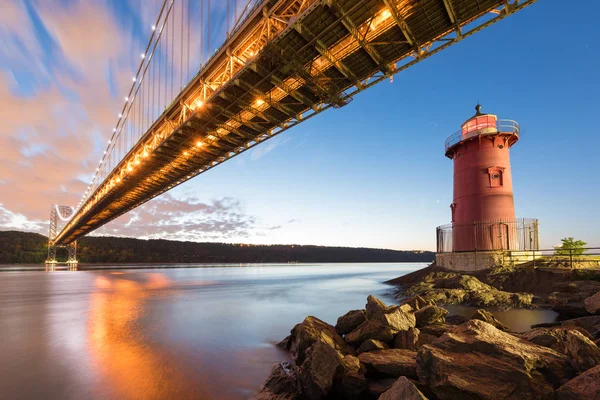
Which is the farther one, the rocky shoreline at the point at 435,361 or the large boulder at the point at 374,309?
the large boulder at the point at 374,309

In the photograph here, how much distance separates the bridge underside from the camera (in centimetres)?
926

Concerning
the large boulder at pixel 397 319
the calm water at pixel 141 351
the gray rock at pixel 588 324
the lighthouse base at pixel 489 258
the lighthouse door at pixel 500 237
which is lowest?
the calm water at pixel 141 351

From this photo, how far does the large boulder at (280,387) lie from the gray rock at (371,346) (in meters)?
1.46

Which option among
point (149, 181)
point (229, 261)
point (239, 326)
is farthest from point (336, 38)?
point (229, 261)

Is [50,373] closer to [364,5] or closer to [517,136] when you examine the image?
[364,5]

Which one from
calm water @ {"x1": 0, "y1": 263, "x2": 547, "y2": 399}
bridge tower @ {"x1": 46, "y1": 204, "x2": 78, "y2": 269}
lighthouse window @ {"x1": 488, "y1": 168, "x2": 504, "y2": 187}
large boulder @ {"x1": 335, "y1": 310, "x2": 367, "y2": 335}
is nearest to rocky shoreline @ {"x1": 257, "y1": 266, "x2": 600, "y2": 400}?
large boulder @ {"x1": 335, "y1": 310, "x2": 367, "y2": 335}

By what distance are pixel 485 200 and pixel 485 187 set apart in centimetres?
77

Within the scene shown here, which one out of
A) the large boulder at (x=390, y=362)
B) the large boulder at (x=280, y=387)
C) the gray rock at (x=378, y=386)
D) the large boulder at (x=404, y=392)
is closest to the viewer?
the large boulder at (x=404, y=392)

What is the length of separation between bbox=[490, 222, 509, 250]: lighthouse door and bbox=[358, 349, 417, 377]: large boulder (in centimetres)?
1467

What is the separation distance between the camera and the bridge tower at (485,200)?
56.4 feet

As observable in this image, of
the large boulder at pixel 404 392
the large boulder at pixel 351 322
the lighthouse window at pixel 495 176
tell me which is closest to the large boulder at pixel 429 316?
the large boulder at pixel 351 322

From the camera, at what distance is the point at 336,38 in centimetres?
1062

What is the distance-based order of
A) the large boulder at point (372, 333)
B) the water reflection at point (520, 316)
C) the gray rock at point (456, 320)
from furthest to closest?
the water reflection at point (520, 316)
the gray rock at point (456, 320)
the large boulder at point (372, 333)

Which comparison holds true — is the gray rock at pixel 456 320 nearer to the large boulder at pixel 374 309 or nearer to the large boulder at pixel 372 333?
the large boulder at pixel 374 309
